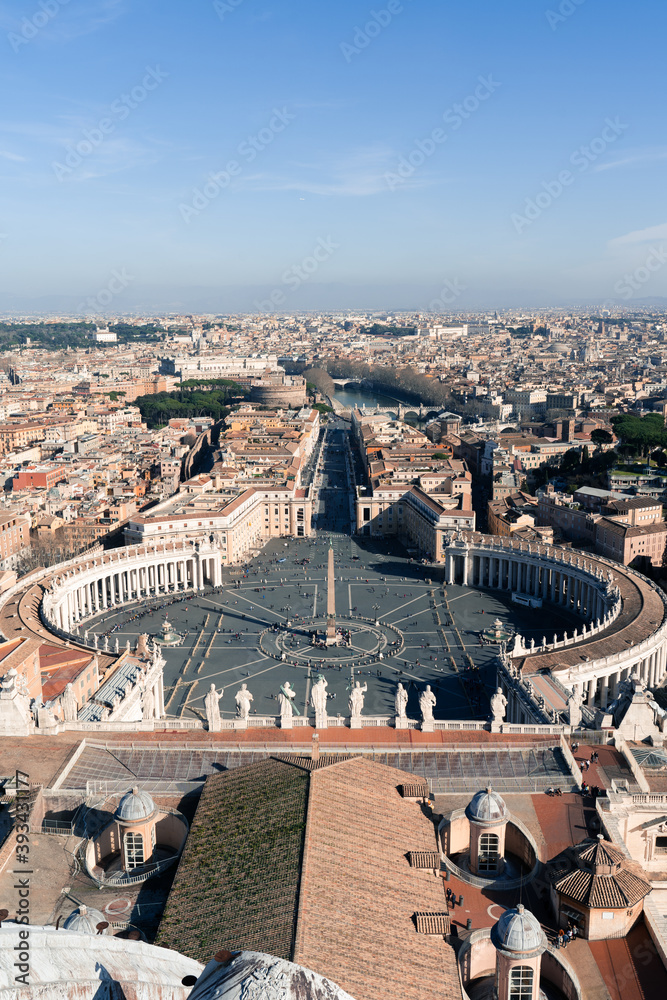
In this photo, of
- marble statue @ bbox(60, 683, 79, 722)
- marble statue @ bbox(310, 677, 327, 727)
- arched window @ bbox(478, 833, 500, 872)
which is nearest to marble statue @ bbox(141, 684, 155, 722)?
marble statue @ bbox(60, 683, 79, 722)

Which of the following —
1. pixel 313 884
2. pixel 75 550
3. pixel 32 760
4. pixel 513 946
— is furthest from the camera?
pixel 75 550

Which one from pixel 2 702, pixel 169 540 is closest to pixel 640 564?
pixel 169 540

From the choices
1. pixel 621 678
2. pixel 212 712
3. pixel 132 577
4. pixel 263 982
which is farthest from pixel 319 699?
pixel 132 577

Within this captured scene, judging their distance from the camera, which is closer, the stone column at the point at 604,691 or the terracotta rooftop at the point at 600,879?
the terracotta rooftop at the point at 600,879

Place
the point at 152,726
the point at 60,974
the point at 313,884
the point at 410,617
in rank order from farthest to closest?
the point at 410,617 < the point at 152,726 < the point at 313,884 < the point at 60,974

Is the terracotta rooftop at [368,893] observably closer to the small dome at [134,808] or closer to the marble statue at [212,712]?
the small dome at [134,808]

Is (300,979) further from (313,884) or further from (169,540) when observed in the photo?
(169,540)

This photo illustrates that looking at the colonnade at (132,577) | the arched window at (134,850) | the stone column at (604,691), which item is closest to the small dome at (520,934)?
the arched window at (134,850)

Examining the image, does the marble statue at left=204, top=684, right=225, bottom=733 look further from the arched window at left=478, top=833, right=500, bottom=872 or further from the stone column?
the stone column
